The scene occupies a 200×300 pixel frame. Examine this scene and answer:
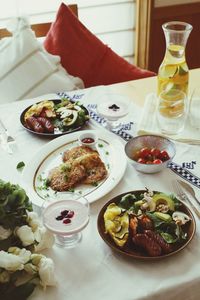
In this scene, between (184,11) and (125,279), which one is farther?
(184,11)

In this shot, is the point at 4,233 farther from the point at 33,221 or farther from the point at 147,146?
the point at 147,146

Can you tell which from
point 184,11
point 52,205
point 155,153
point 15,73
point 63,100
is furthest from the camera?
point 184,11

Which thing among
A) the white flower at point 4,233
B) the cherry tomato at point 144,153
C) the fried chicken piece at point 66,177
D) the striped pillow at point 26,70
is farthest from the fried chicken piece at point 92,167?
the striped pillow at point 26,70

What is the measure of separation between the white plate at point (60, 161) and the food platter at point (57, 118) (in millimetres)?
61

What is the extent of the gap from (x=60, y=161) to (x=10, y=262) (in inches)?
20.6

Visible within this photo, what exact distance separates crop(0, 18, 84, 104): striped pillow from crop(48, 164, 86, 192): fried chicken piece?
774 millimetres

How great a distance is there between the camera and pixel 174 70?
1420 mm

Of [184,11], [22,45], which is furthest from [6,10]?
[184,11]

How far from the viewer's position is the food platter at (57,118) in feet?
4.72

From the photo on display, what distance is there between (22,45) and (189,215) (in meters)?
1.27

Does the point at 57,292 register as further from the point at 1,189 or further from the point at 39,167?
the point at 39,167

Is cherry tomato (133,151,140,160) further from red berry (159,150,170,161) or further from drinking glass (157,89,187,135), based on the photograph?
drinking glass (157,89,187,135)

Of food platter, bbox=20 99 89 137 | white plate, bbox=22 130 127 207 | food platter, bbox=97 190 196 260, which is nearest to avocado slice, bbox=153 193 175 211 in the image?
food platter, bbox=97 190 196 260

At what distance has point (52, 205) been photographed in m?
1.00
